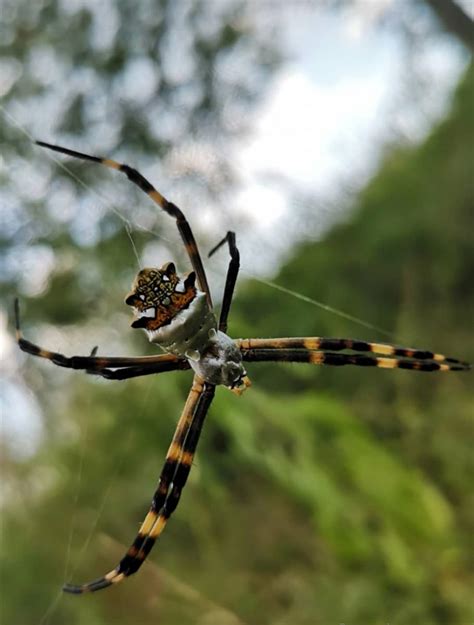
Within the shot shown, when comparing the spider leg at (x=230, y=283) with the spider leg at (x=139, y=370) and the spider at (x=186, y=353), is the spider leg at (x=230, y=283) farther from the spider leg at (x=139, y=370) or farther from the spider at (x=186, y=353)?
the spider leg at (x=139, y=370)

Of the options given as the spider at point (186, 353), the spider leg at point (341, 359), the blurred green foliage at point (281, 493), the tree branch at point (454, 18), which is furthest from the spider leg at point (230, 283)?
the tree branch at point (454, 18)

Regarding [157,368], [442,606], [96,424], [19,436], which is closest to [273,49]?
[96,424]

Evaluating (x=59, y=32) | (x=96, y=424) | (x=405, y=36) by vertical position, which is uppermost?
(x=405, y=36)

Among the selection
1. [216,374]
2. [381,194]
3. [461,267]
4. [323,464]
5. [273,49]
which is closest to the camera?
[216,374]

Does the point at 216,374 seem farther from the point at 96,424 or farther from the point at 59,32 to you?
the point at 59,32

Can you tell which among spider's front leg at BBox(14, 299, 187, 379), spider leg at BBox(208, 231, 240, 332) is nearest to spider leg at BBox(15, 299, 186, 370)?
spider's front leg at BBox(14, 299, 187, 379)

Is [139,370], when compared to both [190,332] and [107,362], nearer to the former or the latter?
[107,362]

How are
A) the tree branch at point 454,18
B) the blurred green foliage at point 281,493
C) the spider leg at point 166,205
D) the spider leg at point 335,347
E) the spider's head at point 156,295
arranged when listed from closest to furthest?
the spider's head at point 156,295, the spider leg at point 166,205, the spider leg at point 335,347, the blurred green foliage at point 281,493, the tree branch at point 454,18
